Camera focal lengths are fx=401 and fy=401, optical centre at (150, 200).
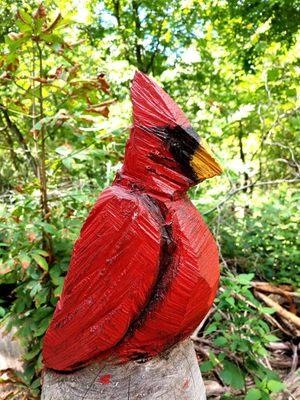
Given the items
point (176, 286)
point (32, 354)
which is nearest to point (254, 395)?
point (176, 286)

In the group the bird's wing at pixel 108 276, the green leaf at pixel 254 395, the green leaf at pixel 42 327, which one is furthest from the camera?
the green leaf at pixel 42 327

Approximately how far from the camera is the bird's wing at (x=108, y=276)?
107 centimetres

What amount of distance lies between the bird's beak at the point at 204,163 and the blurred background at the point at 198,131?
707 mm

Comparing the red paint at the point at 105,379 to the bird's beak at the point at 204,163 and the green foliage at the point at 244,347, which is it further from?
the green foliage at the point at 244,347

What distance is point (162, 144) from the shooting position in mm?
1115

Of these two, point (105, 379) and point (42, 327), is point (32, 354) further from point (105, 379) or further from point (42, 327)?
point (105, 379)

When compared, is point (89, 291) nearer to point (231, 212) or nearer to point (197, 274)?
point (197, 274)

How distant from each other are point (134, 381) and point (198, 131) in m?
2.86

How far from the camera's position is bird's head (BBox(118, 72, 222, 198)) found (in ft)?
3.61

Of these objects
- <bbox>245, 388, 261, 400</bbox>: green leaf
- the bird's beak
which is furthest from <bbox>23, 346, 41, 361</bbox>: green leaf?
the bird's beak

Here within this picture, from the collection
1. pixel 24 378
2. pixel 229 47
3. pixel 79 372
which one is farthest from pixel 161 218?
pixel 229 47

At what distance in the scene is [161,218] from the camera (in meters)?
1.10

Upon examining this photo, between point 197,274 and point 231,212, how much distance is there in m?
2.67

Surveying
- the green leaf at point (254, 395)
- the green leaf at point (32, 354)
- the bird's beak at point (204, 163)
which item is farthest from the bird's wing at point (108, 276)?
the green leaf at point (254, 395)
